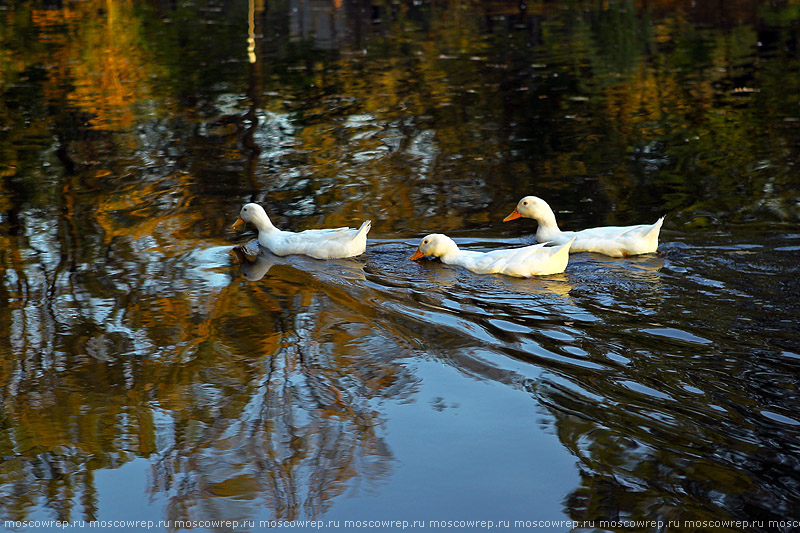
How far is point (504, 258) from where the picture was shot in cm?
857

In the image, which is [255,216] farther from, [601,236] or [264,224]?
[601,236]

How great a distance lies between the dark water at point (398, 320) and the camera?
5125 millimetres

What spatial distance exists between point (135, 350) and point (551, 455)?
3.44 meters

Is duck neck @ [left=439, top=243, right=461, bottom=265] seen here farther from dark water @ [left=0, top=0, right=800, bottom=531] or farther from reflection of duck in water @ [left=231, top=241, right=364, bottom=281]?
reflection of duck in water @ [left=231, top=241, right=364, bottom=281]

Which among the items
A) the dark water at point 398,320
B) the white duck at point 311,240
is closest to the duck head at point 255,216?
the white duck at point 311,240

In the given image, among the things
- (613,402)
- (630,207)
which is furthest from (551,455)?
(630,207)

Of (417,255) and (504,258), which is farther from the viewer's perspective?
(417,255)

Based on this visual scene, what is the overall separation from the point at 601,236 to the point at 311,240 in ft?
9.48

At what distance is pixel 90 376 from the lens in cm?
666

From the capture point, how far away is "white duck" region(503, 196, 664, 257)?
344 inches

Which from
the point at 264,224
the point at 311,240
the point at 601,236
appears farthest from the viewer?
the point at 264,224

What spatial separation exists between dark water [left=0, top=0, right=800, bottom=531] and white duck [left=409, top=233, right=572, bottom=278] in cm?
15

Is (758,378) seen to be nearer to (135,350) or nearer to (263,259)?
(135,350)

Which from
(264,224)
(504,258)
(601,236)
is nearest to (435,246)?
A: (504,258)
